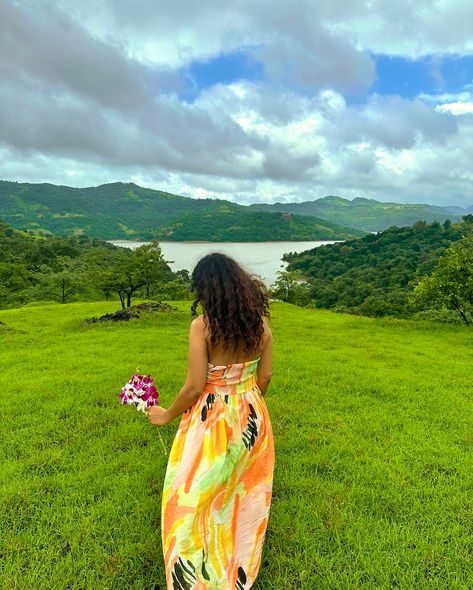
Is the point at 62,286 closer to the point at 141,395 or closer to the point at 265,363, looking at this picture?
the point at 141,395

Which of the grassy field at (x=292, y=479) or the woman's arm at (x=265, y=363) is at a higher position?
the woman's arm at (x=265, y=363)

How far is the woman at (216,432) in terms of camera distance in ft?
8.27

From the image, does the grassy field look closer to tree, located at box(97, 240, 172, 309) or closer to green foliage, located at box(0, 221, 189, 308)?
green foliage, located at box(0, 221, 189, 308)

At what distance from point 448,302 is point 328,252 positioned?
92.3 meters

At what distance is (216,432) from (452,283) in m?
16.1

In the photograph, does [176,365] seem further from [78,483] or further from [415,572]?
[415,572]

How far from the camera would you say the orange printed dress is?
264cm

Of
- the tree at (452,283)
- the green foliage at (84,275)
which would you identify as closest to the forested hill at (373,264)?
the tree at (452,283)

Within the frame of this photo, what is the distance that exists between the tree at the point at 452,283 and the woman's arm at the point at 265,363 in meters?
15.4

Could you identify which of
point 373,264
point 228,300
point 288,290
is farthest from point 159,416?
point 373,264

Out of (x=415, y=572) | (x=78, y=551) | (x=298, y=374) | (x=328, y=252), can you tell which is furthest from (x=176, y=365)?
(x=328, y=252)

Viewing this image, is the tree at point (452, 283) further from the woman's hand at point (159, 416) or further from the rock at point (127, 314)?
the woman's hand at point (159, 416)

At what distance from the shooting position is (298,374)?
845 centimetres

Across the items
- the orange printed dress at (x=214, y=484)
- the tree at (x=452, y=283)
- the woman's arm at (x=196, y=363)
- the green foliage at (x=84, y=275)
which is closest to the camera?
the woman's arm at (x=196, y=363)
